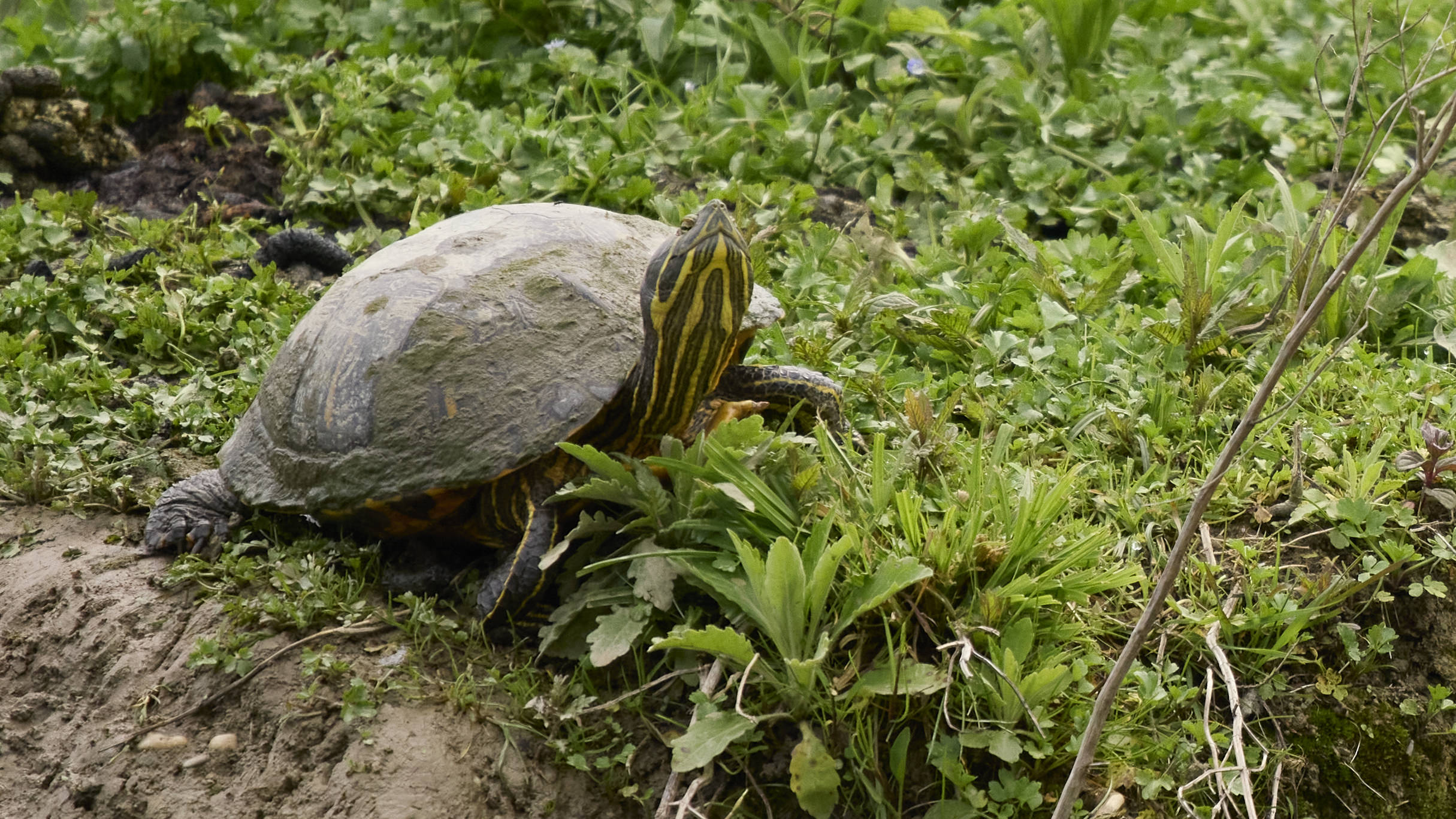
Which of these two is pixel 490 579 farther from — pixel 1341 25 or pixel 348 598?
pixel 1341 25

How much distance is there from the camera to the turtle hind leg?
3.23 m

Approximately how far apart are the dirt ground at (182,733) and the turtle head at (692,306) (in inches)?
37.7

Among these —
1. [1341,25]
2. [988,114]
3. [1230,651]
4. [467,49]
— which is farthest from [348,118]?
[1341,25]

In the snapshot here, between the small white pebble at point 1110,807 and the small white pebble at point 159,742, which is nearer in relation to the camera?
the small white pebble at point 1110,807

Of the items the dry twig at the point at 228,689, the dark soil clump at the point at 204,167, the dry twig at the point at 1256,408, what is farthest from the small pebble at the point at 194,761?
the dark soil clump at the point at 204,167

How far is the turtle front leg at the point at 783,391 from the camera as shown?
3320 mm

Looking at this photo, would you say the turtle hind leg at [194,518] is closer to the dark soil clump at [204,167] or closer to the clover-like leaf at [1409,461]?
the dark soil clump at [204,167]

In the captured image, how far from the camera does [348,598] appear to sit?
3.01 m

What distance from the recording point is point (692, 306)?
9.07 ft

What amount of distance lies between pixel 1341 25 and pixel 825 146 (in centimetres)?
317

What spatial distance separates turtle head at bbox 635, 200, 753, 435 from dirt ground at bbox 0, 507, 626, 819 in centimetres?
96

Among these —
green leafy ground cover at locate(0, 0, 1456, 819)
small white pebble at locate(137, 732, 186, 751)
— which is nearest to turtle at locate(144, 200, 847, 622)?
green leafy ground cover at locate(0, 0, 1456, 819)

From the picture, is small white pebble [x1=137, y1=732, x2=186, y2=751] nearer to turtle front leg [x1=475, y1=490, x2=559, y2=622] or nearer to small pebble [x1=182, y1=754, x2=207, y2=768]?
small pebble [x1=182, y1=754, x2=207, y2=768]

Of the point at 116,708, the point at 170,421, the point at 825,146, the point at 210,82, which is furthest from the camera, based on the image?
the point at 210,82
